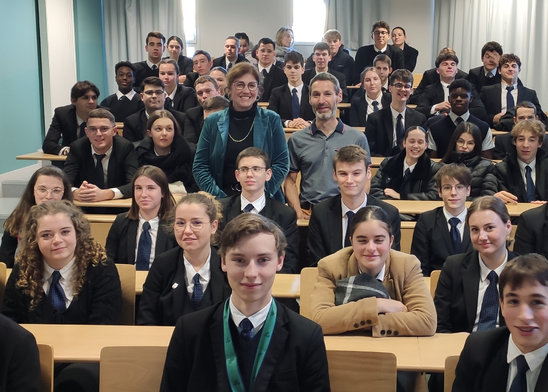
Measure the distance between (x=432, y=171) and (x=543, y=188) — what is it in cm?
77

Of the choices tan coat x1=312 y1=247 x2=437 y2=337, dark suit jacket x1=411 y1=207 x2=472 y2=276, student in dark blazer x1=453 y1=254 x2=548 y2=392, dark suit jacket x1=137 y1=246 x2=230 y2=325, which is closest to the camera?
student in dark blazer x1=453 y1=254 x2=548 y2=392

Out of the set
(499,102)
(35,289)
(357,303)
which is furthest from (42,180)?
(499,102)

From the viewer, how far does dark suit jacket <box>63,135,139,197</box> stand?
5.18 meters

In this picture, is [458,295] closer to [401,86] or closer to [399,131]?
[399,131]

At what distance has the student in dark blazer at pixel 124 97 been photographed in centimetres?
706

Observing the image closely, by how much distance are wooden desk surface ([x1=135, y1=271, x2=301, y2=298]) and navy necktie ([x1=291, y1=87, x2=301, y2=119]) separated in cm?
367

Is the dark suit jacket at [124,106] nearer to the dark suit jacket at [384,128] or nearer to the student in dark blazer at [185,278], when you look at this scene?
the dark suit jacket at [384,128]

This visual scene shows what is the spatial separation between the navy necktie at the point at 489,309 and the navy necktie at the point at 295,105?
416 cm

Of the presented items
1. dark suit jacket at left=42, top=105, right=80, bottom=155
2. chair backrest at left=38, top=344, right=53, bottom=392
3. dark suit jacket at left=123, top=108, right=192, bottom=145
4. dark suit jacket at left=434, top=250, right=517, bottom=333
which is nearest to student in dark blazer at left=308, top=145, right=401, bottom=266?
dark suit jacket at left=434, top=250, right=517, bottom=333

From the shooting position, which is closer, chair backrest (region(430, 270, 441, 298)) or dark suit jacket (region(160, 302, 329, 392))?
dark suit jacket (region(160, 302, 329, 392))

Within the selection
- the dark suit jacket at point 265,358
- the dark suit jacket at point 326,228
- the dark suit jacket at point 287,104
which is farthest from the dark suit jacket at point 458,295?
the dark suit jacket at point 287,104

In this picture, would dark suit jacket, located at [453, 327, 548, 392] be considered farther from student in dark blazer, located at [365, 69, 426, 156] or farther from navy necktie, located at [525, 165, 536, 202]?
student in dark blazer, located at [365, 69, 426, 156]

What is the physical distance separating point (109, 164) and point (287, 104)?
2278 millimetres

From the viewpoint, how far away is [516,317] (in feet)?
6.40
